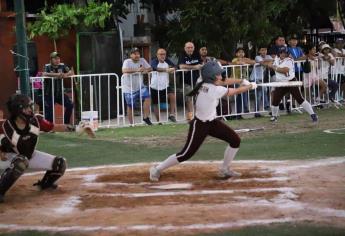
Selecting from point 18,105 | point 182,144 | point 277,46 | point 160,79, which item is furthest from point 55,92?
point 18,105

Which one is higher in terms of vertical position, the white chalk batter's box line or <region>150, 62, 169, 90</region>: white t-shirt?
<region>150, 62, 169, 90</region>: white t-shirt

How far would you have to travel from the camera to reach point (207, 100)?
927 centimetres

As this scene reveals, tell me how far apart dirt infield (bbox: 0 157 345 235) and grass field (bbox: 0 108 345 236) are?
86cm

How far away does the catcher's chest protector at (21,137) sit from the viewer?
27.6 feet

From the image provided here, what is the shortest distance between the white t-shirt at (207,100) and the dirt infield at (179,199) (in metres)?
0.87

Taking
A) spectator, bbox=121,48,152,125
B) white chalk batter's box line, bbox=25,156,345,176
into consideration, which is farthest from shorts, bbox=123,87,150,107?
white chalk batter's box line, bbox=25,156,345,176

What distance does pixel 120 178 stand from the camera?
9609 millimetres

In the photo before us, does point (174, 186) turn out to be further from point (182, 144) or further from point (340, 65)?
point (340, 65)

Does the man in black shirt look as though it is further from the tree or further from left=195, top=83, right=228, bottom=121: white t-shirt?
left=195, top=83, right=228, bottom=121: white t-shirt

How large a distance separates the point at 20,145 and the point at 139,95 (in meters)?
8.28

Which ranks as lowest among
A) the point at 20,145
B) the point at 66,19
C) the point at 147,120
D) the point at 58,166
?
the point at 147,120

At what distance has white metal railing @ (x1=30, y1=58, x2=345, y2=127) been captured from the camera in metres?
16.3

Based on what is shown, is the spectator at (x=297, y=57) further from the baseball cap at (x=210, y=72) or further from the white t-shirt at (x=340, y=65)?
the baseball cap at (x=210, y=72)

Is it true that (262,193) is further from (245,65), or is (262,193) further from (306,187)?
(245,65)
